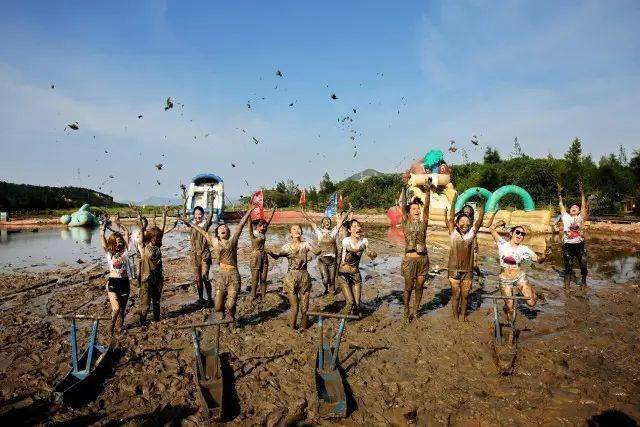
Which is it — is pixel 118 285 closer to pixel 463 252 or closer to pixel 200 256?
pixel 200 256

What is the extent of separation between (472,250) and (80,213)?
154 feet

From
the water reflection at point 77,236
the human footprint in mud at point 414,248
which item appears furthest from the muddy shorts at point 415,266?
the water reflection at point 77,236

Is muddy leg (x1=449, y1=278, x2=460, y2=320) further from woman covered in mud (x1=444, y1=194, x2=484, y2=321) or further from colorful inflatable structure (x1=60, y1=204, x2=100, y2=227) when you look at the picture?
colorful inflatable structure (x1=60, y1=204, x2=100, y2=227)

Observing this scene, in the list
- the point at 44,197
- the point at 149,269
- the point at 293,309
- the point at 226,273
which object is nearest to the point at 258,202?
the point at 149,269

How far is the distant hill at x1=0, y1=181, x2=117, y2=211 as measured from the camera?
2239 inches

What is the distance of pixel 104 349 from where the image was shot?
6.74 metres

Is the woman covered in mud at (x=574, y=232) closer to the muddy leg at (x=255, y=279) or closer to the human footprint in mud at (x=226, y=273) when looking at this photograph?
the muddy leg at (x=255, y=279)

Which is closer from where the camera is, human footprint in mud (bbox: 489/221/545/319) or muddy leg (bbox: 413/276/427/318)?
human footprint in mud (bbox: 489/221/545/319)

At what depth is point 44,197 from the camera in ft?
206

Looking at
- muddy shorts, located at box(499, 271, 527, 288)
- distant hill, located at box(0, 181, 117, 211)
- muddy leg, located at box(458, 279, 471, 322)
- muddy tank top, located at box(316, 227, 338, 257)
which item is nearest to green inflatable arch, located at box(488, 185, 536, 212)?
muddy tank top, located at box(316, 227, 338, 257)

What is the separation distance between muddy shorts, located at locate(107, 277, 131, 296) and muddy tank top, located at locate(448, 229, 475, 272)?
21.7ft

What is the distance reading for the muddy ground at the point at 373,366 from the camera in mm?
5238

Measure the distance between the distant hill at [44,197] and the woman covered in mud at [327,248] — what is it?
59080 millimetres

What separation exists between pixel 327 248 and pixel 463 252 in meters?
3.54
